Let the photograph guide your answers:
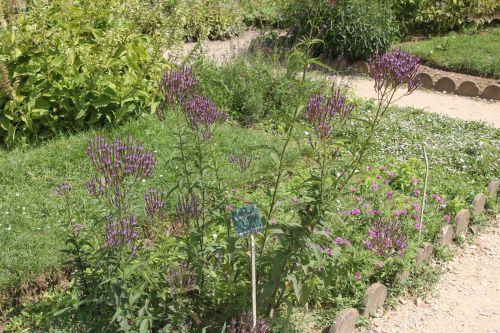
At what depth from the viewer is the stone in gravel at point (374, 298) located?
423 cm

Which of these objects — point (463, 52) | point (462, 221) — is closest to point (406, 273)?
point (462, 221)

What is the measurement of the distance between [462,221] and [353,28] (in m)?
5.18

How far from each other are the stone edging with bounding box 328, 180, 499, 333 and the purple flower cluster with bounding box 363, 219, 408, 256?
0.18m

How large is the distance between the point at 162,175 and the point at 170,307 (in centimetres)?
234

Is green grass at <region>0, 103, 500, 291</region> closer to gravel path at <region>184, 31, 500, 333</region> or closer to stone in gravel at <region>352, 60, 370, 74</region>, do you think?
gravel path at <region>184, 31, 500, 333</region>

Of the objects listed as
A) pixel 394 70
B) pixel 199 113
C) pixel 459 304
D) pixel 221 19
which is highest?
pixel 394 70

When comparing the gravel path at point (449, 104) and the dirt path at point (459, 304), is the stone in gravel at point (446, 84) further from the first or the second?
the dirt path at point (459, 304)

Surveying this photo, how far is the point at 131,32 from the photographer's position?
6.83 m

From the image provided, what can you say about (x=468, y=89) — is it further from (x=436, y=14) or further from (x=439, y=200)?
(x=439, y=200)

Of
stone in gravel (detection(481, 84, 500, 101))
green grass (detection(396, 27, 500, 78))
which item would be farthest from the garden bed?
green grass (detection(396, 27, 500, 78))

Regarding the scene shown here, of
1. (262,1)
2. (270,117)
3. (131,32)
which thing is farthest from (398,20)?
(131,32)

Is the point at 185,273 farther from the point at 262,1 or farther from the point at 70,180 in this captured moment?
the point at 262,1

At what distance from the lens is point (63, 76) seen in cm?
621

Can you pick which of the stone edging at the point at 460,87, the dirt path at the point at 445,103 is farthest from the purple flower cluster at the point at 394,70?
the stone edging at the point at 460,87
